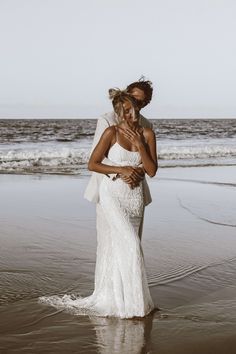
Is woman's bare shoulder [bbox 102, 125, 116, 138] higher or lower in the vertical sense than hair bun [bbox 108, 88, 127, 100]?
lower

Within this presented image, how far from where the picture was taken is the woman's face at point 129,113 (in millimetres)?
4602

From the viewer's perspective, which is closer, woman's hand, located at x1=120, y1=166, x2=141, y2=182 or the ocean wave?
woman's hand, located at x1=120, y1=166, x2=141, y2=182

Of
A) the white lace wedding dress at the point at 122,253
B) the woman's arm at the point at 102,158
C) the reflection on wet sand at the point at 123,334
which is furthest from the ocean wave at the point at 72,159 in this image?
the reflection on wet sand at the point at 123,334

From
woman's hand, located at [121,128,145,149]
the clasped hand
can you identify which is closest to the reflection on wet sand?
the clasped hand

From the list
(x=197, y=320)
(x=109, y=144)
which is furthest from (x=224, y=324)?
(x=109, y=144)

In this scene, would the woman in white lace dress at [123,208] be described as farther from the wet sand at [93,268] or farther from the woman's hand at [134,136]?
the wet sand at [93,268]

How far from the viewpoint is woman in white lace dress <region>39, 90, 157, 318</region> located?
15.3 ft

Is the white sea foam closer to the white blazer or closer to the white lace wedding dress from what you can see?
the white blazer

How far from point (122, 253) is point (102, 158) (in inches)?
33.8

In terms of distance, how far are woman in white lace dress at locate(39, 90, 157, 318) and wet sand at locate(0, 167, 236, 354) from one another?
205 millimetres

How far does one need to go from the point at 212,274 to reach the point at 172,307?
4.19 feet

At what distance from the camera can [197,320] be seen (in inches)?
188

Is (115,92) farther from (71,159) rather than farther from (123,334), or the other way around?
(71,159)

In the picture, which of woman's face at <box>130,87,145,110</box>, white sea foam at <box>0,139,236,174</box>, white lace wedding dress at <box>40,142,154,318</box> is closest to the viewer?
woman's face at <box>130,87,145,110</box>
